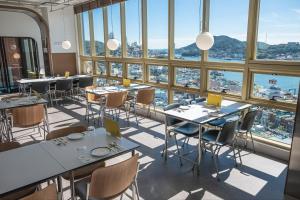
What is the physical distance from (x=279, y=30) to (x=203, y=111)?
1.60 meters

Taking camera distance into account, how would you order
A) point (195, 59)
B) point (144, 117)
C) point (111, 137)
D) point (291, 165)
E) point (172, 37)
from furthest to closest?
point (144, 117) < point (172, 37) < point (195, 59) < point (111, 137) < point (291, 165)

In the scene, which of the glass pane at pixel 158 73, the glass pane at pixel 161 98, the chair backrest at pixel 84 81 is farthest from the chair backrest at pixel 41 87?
the glass pane at pixel 161 98

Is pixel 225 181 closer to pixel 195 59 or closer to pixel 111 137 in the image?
pixel 111 137

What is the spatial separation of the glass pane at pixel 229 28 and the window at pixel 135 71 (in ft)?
6.94

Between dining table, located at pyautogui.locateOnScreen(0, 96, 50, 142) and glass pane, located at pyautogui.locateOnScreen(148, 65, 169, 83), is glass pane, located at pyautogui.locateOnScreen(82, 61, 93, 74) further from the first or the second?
dining table, located at pyautogui.locateOnScreen(0, 96, 50, 142)

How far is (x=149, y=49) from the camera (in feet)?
18.2

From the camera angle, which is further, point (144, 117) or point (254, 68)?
point (144, 117)

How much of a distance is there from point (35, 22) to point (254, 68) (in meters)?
7.58

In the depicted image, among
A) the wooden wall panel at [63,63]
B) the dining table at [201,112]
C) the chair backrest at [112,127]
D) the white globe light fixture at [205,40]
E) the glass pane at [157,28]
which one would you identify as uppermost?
the glass pane at [157,28]

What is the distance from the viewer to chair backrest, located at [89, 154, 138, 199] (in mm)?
1658

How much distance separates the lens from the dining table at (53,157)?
159 cm

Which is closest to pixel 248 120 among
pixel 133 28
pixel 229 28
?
pixel 229 28

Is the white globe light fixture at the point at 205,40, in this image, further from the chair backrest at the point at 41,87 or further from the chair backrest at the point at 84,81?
the chair backrest at the point at 41,87

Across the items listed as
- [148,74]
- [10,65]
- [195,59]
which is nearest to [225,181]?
[195,59]
